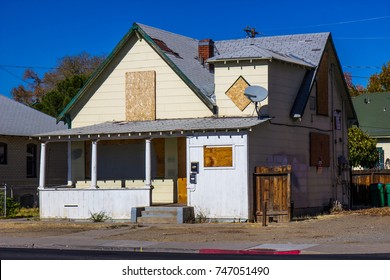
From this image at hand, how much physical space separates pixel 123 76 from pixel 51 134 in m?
3.62

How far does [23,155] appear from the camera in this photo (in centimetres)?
3931

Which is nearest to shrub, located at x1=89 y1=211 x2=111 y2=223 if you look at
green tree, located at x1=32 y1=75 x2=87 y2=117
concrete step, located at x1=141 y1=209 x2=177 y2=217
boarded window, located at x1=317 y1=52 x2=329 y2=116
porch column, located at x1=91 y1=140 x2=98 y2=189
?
porch column, located at x1=91 y1=140 x2=98 y2=189

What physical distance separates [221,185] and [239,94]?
3.57 metres

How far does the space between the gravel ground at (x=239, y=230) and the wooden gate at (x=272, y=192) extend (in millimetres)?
712

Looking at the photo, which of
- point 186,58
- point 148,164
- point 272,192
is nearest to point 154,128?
point 148,164

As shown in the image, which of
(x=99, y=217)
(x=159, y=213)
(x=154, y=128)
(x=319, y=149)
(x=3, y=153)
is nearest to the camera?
(x=159, y=213)

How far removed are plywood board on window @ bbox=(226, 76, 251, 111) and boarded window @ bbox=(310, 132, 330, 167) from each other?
4527 millimetres

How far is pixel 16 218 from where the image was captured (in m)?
32.2

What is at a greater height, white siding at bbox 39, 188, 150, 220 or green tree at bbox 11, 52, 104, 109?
green tree at bbox 11, 52, 104, 109

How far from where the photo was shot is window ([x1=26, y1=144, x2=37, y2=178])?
1571 inches

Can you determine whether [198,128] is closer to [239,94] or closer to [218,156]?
[218,156]

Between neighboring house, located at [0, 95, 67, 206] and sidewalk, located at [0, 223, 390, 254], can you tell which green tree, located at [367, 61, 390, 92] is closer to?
neighboring house, located at [0, 95, 67, 206]

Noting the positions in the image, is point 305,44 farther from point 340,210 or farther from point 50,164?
point 50,164

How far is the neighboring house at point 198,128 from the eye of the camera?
91.2ft
